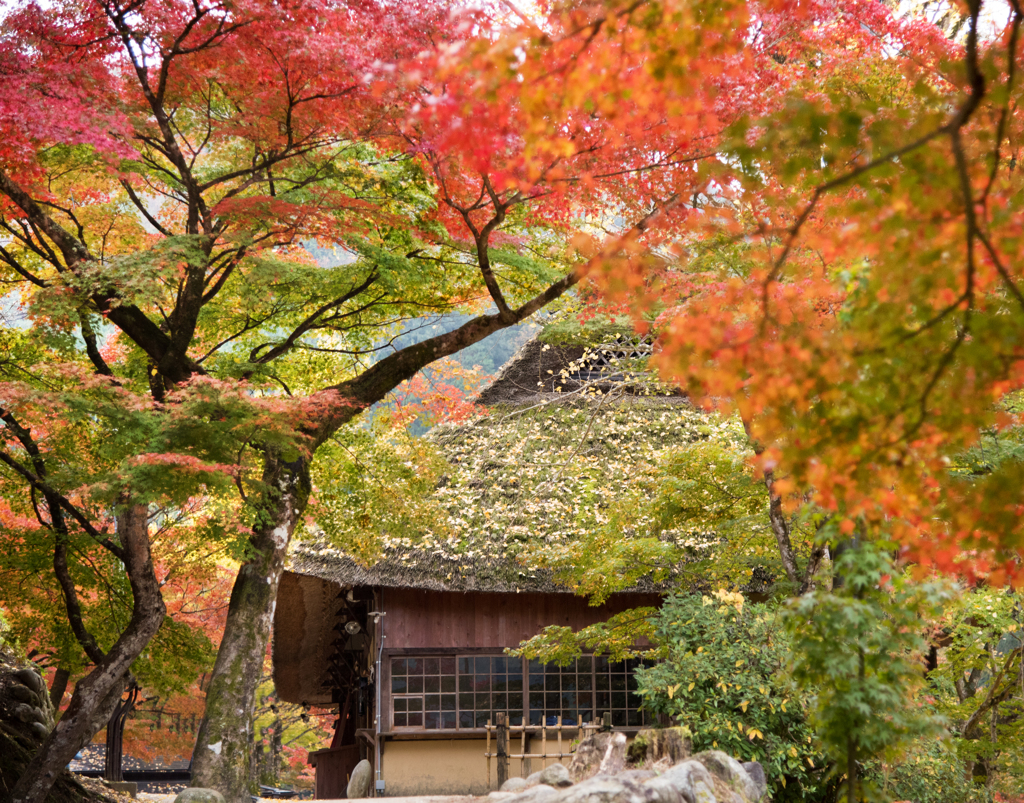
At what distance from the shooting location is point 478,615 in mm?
10625

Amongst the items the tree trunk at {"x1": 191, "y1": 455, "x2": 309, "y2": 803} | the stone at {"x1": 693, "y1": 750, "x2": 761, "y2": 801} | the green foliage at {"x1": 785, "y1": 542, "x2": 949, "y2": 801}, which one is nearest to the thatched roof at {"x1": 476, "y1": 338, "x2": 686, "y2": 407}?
the tree trunk at {"x1": 191, "y1": 455, "x2": 309, "y2": 803}

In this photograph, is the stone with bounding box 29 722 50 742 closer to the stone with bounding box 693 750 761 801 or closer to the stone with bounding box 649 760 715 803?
the stone with bounding box 693 750 761 801

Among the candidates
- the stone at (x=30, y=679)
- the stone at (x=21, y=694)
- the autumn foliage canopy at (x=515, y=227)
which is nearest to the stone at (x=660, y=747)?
the autumn foliage canopy at (x=515, y=227)

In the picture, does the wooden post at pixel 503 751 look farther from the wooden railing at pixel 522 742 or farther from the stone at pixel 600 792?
the stone at pixel 600 792

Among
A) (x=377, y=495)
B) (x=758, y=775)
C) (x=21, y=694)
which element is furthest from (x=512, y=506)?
(x=21, y=694)

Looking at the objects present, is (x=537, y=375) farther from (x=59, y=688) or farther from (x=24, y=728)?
(x=24, y=728)

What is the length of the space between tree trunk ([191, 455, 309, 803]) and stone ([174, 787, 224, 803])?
30 cm

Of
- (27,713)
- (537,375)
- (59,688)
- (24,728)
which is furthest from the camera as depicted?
(537,375)

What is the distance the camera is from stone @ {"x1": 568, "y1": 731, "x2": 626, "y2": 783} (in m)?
5.52

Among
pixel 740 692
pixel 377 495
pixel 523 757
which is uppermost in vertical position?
pixel 377 495

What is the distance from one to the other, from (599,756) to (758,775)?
108 centimetres

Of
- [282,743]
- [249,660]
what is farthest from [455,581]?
[282,743]

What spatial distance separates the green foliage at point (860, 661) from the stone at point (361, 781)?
7.86m

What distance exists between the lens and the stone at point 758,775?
17.9ft
